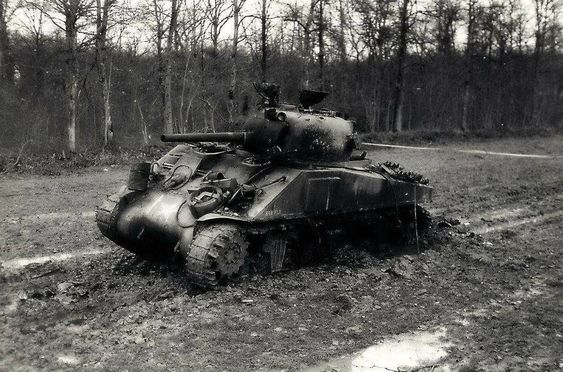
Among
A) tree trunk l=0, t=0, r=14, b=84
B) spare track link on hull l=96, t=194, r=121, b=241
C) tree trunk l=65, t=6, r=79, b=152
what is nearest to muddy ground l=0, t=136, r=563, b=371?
spare track link on hull l=96, t=194, r=121, b=241

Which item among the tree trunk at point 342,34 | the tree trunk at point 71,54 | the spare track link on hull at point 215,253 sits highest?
the tree trunk at point 342,34

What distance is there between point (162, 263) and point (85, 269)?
1.05m

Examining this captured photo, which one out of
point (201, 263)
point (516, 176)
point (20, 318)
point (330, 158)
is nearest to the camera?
point (20, 318)

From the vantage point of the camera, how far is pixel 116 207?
825 cm

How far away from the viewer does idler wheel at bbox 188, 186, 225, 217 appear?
7.19 m

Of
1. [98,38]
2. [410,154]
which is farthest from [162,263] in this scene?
[410,154]

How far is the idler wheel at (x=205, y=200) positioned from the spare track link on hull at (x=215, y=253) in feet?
0.77

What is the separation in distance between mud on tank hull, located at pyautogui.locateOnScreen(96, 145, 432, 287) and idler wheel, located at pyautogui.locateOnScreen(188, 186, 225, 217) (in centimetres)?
1

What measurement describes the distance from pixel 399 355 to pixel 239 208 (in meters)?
2.74

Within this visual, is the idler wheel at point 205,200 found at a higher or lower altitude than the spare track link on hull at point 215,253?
higher

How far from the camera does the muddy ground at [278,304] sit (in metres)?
5.45

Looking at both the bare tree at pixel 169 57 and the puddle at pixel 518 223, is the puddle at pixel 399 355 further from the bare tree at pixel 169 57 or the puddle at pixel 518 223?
the bare tree at pixel 169 57

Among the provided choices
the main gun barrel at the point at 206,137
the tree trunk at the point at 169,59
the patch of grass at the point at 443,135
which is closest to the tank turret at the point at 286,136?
the main gun barrel at the point at 206,137

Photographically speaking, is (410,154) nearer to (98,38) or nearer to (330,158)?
(98,38)
